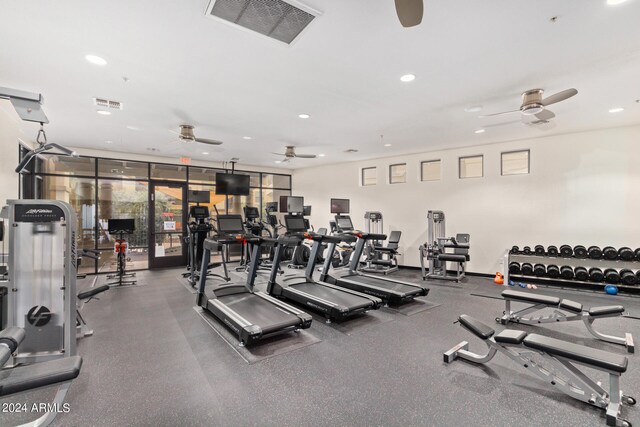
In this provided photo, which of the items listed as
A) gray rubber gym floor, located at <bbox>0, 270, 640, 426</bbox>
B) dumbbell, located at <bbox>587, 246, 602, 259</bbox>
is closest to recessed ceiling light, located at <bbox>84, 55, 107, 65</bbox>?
gray rubber gym floor, located at <bbox>0, 270, 640, 426</bbox>

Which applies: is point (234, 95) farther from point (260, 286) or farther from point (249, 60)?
point (260, 286)

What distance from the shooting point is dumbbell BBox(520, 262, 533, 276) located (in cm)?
629

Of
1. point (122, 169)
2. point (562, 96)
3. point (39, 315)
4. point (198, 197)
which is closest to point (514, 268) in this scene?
point (562, 96)

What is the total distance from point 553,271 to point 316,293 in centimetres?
490

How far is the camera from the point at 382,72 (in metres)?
3.46

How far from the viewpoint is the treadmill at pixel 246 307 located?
3.51 m

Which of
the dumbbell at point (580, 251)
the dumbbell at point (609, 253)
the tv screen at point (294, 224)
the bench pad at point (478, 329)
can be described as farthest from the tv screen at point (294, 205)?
the dumbbell at point (609, 253)

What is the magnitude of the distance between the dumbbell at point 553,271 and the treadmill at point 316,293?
13.1 ft

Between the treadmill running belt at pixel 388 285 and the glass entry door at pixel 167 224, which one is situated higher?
the glass entry door at pixel 167 224

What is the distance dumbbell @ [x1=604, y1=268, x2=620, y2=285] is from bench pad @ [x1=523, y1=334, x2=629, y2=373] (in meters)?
4.17

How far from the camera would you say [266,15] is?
2400mm

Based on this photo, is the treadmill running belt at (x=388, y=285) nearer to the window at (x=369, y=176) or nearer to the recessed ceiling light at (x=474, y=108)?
the recessed ceiling light at (x=474, y=108)

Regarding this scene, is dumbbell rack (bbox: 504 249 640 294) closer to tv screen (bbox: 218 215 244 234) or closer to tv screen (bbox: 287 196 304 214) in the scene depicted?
tv screen (bbox: 287 196 304 214)

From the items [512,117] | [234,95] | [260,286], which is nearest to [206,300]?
[260,286]
